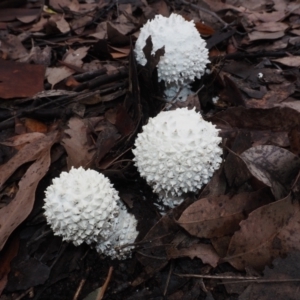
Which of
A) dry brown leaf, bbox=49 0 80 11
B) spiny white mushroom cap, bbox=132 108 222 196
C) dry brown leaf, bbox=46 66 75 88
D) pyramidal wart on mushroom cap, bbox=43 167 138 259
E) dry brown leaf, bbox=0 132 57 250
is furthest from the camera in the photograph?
dry brown leaf, bbox=49 0 80 11

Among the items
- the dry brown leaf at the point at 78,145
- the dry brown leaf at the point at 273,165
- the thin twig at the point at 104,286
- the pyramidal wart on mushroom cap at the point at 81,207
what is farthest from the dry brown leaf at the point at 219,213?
the dry brown leaf at the point at 78,145

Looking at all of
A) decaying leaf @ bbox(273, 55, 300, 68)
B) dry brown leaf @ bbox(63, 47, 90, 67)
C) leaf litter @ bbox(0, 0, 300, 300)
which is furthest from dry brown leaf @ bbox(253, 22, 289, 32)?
dry brown leaf @ bbox(63, 47, 90, 67)

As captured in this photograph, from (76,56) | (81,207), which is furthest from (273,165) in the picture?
(76,56)

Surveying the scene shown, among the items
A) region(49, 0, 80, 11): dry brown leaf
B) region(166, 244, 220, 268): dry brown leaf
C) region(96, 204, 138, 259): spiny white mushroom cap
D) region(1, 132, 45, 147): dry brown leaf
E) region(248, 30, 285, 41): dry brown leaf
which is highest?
region(49, 0, 80, 11): dry brown leaf

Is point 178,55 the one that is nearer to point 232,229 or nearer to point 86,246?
point 232,229

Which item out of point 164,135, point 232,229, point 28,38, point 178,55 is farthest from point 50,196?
point 28,38

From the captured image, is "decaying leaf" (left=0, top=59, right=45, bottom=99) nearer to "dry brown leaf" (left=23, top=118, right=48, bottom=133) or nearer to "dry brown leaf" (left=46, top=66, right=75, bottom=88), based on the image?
"dry brown leaf" (left=46, top=66, right=75, bottom=88)
